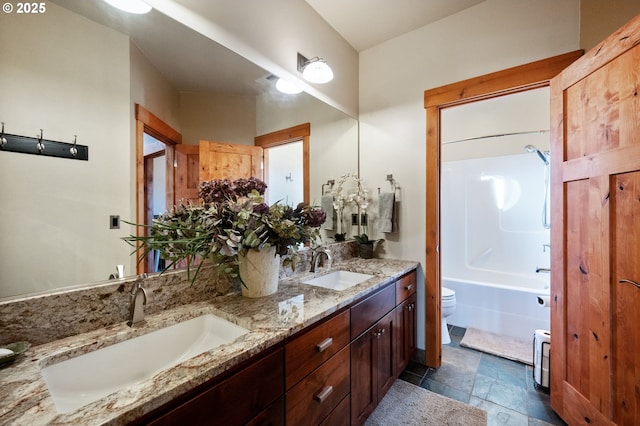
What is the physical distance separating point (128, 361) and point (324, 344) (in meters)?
0.70

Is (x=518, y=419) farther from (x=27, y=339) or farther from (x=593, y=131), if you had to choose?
(x=27, y=339)

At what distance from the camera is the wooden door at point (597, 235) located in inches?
48.1

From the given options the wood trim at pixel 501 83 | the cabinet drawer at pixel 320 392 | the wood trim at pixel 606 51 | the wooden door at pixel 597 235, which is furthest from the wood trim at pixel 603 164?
the cabinet drawer at pixel 320 392

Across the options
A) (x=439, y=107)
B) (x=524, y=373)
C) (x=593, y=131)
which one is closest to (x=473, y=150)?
(x=439, y=107)

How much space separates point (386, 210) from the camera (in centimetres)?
228

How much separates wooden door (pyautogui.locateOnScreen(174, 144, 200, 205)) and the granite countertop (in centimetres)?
49

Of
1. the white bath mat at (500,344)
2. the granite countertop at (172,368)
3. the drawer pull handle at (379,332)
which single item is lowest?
the white bath mat at (500,344)

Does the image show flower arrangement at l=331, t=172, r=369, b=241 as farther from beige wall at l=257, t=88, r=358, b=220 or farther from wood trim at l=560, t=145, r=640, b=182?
wood trim at l=560, t=145, r=640, b=182

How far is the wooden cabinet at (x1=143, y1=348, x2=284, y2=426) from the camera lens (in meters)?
0.68

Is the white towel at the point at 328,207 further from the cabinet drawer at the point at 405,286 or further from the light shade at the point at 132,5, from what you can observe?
the light shade at the point at 132,5

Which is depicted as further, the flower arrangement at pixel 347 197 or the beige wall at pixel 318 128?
the flower arrangement at pixel 347 197

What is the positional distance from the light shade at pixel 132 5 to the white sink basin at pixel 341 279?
159cm

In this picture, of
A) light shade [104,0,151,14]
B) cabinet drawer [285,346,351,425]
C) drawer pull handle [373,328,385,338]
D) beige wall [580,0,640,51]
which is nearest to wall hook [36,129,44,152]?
light shade [104,0,151,14]

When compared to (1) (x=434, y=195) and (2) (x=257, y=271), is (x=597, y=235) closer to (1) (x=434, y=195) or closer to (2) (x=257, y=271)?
(1) (x=434, y=195)
